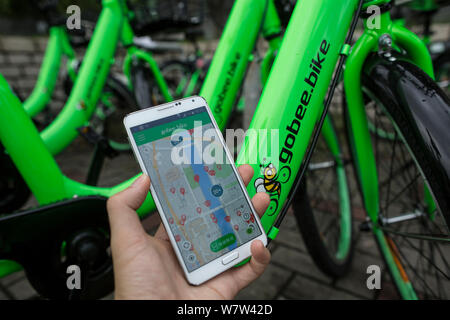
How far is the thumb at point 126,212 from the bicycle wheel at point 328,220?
830 mm

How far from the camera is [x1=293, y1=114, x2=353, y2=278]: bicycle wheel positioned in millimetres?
1329

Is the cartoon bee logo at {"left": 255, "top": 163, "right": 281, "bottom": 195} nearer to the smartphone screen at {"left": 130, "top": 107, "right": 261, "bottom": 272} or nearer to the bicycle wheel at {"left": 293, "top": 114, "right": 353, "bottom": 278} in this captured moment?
the smartphone screen at {"left": 130, "top": 107, "right": 261, "bottom": 272}

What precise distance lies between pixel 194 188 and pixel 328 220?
134cm

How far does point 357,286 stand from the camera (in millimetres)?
1471

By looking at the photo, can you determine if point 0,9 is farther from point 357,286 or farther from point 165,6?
point 357,286

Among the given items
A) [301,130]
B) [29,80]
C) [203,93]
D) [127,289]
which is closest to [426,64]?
[301,130]

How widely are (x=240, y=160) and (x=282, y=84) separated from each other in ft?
0.72

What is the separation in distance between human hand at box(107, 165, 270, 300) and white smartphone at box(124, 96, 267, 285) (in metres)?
0.03

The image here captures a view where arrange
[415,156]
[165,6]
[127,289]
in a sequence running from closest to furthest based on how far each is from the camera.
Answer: [127,289] < [415,156] < [165,6]

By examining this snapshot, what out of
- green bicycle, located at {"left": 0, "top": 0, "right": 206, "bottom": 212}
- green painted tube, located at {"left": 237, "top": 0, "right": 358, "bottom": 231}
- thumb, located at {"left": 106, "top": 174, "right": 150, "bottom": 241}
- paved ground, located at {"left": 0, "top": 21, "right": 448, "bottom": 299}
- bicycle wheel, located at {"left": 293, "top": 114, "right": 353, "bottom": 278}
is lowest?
paved ground, located at {"left": 0, "top": 21, "right": 448, "bottom": 299}

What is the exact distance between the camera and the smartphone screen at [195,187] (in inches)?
26.2

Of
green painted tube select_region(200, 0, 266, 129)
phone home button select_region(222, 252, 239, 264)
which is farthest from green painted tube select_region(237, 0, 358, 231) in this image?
green painted tube select_region(200, 0, 266, 129)

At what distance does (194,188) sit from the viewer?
701mm

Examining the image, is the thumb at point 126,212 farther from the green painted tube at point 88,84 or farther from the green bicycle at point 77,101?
the green painted tube at point 88,84
